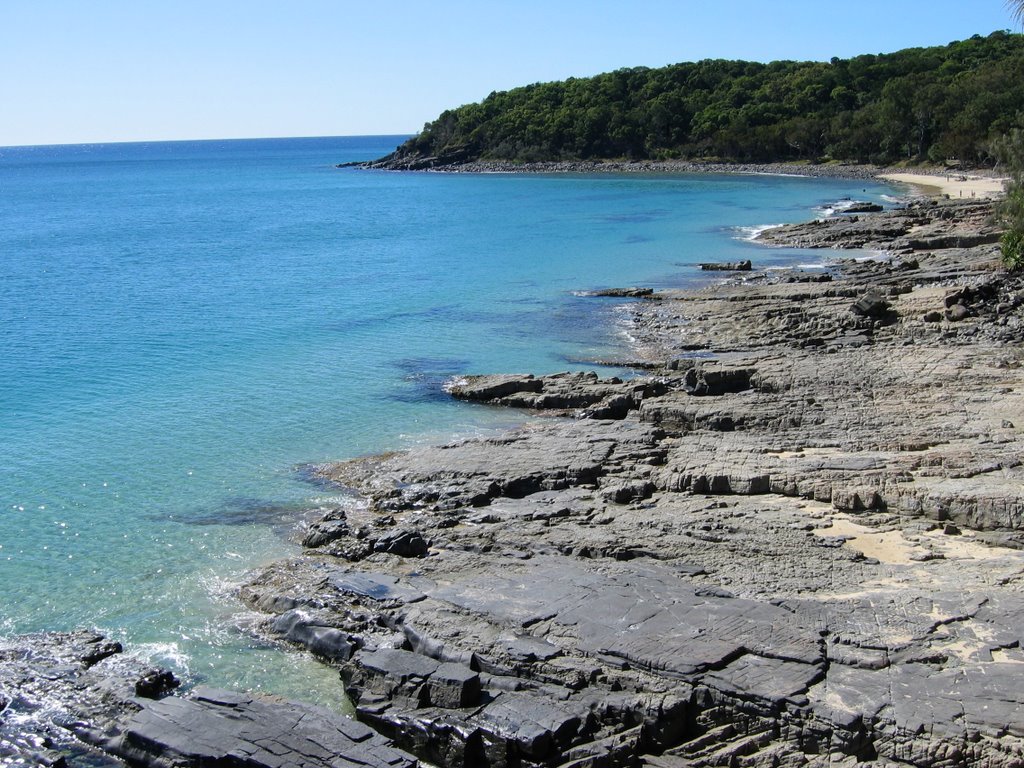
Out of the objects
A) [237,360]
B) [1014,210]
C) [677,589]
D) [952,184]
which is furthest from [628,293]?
[952,184]

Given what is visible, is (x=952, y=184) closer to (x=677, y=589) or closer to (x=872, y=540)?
(x=872, y=540)

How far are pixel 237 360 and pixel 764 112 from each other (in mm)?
105254

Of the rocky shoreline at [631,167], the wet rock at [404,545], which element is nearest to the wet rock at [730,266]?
the wet rock at [404,545]

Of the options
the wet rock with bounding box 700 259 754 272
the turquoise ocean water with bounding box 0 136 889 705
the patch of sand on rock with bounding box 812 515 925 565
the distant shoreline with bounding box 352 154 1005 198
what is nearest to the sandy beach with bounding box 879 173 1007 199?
the distant shoreline with bounding box 352 154 1005 198

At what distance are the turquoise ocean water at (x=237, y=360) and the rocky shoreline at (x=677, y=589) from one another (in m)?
1.39

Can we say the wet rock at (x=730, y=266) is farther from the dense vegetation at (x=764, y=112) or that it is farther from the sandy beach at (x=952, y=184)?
the dense vegetation at (x=764, y=112)

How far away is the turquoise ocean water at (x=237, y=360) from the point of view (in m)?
17.1

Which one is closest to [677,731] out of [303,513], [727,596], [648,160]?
[727,596]

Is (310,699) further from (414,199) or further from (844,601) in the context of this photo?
(414,199)

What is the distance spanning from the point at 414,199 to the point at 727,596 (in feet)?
290

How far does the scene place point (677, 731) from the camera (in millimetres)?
11273

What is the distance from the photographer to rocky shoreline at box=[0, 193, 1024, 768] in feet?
36.4

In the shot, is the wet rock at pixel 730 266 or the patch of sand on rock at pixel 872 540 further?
the wet rock at pixel 730 266

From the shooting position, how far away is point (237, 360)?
33000mm
